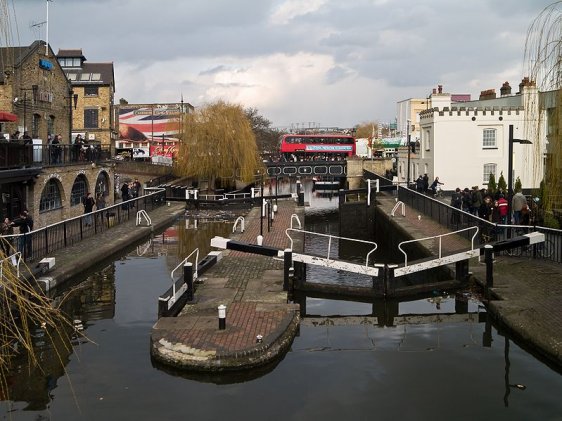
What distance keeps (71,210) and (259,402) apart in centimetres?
2340

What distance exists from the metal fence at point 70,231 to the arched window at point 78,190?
256 cm

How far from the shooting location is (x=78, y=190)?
3253 centimetres

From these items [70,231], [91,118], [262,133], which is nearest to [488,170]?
[70,231]

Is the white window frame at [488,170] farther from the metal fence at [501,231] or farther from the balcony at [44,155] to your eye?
the balcony at [44,155]

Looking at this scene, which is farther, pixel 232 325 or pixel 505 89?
pixel 505 89

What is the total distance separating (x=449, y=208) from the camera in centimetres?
2417

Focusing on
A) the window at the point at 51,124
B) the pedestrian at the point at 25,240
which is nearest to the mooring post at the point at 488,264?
the pedestrian at the point at 25,240

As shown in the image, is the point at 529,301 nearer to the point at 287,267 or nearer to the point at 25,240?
the point at 287,267

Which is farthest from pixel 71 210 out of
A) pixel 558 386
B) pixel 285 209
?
pixel 558 386

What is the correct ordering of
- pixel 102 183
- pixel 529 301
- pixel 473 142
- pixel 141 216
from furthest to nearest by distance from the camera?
pixel 102 183 → pixel 473 142 → pixel 141 216 → pixel 529 301

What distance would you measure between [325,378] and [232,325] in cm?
254

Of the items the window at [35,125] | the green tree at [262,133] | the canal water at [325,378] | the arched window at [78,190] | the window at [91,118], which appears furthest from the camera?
the green tree at [262,133]

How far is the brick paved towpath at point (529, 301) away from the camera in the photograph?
12.0m

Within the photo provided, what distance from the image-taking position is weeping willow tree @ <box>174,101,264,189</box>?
159ft
